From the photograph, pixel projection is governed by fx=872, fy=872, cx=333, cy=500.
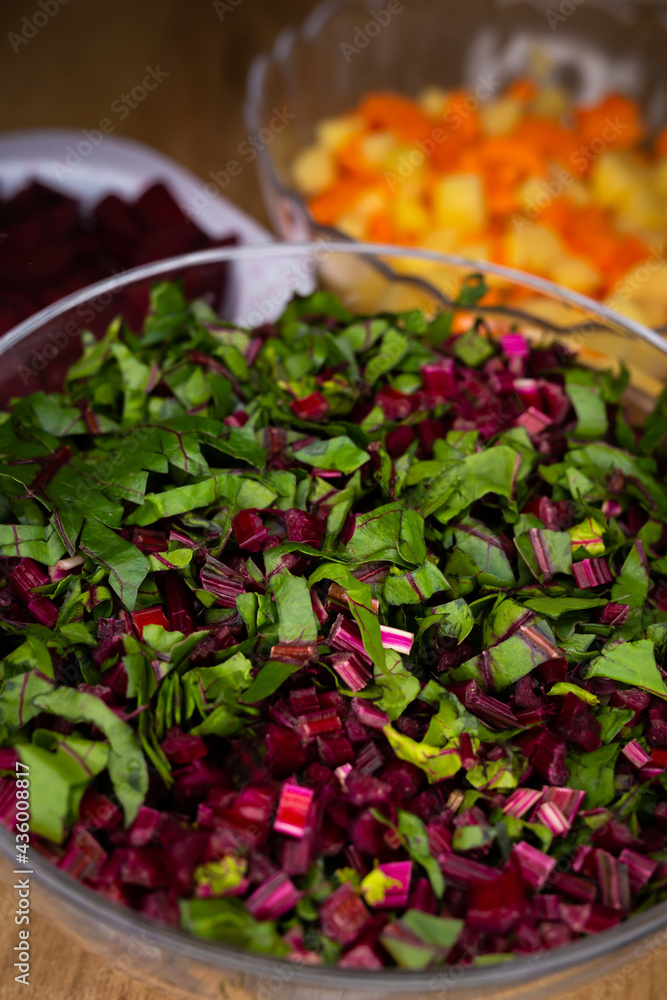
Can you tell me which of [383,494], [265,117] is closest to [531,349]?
[383,494]

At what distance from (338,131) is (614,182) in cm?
70

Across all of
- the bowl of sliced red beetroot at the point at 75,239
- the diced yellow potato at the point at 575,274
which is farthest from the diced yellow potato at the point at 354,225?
the diced yellow potato at the point at 575,274

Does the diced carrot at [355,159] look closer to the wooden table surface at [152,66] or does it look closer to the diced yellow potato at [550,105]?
the wooden table surface at [152,66]

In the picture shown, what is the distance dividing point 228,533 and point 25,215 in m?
1.32

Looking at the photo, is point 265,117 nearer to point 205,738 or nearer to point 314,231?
point 314,231

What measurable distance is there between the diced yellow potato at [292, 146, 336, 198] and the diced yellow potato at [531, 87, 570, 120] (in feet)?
2.10

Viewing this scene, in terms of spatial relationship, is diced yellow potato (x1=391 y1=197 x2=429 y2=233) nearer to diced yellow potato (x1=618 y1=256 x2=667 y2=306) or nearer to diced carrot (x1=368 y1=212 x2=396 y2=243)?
diced carrot (x1=368 y1=212 x2=396 y2=243)

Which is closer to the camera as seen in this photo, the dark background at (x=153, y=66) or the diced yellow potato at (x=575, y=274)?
the diced yellow potato at (x=575, y=274)

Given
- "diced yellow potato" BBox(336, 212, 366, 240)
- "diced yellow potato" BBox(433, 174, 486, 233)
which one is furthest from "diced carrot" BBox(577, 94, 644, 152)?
"diced yellow potato" BBox(336, 212, 366, 240)

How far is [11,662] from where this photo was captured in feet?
3.14

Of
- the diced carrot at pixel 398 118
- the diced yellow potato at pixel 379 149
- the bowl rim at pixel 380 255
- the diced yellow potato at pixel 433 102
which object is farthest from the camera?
the diced yellow potato at pixel 433 102

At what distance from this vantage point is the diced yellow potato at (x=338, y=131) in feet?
7.20

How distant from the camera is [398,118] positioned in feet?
7.22

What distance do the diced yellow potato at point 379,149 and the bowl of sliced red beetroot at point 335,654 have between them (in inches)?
33.0
